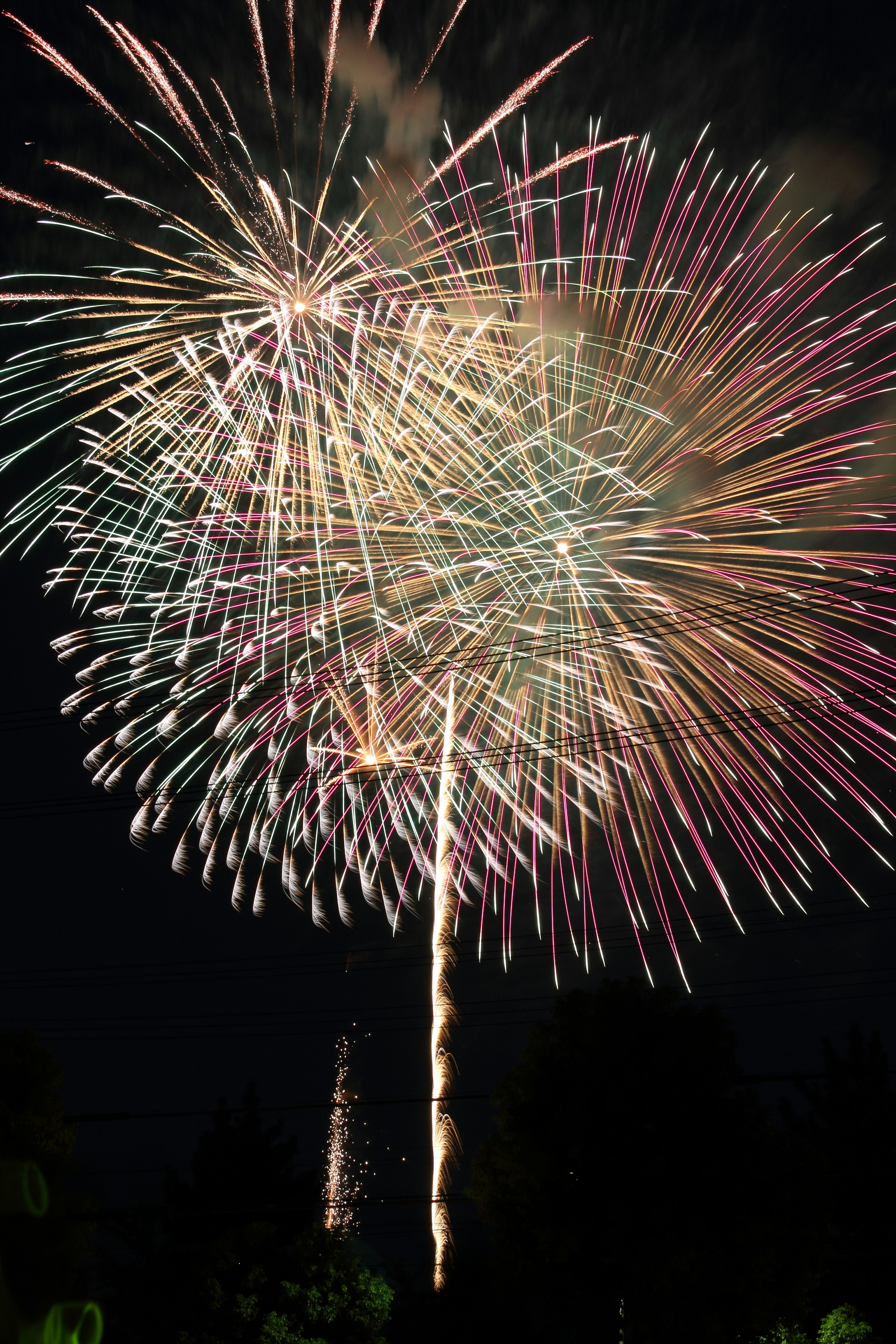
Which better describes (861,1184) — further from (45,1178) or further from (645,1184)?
(45,1178)

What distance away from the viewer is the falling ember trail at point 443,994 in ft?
64.1

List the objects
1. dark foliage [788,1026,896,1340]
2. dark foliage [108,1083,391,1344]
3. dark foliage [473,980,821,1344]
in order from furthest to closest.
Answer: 1. dark foliage [788,1026,896,1340]
2. dark foliage [108,1083,391,1344]
3. dark foliage [473,980,821,1344]

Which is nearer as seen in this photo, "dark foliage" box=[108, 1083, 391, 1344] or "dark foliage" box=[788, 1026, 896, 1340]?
"dark foliage" box=[108, 1083, 391, 1344]

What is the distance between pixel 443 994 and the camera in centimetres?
2020

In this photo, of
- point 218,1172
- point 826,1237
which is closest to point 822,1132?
point 826,1237

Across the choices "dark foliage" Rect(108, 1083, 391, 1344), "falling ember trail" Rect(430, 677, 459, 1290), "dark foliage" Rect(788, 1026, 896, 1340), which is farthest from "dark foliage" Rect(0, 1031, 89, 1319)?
"dark foliage" Rect(788, 1026, 896, 1340)

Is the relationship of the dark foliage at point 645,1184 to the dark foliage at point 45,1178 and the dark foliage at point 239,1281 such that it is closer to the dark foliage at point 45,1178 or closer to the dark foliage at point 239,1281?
the dark foliage at point 239,1281

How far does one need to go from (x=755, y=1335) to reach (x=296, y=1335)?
9.18 meters

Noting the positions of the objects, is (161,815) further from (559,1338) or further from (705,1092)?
(559,1338)

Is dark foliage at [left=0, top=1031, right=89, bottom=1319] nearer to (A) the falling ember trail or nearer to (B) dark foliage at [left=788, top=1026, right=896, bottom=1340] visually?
(A) the falling ember trail

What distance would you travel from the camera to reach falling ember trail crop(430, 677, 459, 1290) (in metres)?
19.5

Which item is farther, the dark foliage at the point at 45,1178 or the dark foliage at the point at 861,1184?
the dark foliage at the point at 861,1184

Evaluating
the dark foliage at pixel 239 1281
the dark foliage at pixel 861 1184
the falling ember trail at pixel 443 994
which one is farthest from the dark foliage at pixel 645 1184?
the dark foliage at pixel 861 1184

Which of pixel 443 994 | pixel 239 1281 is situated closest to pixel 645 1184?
pixel 443 994
